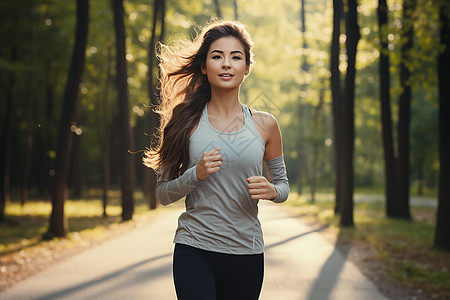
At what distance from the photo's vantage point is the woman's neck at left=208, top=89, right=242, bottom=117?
3.55 meters

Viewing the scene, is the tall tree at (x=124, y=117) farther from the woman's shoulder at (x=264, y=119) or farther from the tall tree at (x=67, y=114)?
the woman's shoulder at (x=264, y=119)

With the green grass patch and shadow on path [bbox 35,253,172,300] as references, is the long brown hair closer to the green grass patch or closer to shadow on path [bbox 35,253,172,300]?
shadow on path [bbox 35,253,172,300]

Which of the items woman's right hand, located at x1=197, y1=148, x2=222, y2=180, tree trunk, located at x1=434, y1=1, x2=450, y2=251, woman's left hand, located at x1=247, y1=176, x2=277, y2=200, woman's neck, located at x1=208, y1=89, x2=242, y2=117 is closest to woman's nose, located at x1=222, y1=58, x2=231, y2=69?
woman's neck, located at x1=208, y1=89, x2=242, y2=117

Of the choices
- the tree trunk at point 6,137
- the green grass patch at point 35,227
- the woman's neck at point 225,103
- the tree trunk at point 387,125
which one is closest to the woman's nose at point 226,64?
the woman's neck at point 225,103

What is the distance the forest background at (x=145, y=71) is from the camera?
13562 mm

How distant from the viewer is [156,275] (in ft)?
28.0

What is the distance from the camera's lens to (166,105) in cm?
386

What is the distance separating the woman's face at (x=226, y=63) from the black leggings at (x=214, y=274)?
103cm

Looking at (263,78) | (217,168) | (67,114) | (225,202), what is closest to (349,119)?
(67,114)

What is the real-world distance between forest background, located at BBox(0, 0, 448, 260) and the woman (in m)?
0.27

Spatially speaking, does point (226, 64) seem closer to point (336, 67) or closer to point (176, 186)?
point (176, 186)

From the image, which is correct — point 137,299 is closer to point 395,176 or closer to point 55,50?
point 395,176

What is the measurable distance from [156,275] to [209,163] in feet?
19.2

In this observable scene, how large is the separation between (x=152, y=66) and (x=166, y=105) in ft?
61.6
